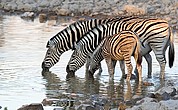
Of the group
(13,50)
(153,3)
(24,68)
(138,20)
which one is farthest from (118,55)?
(153,3)

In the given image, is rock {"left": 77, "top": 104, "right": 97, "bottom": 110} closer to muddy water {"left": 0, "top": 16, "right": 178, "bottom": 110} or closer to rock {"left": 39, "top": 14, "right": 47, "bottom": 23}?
muddy water {"left": 0, "top": 16, "right": 178, "bottom": 110}

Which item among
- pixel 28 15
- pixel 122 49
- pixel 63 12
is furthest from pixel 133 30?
pixel 63 12

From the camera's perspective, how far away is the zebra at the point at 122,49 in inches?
547

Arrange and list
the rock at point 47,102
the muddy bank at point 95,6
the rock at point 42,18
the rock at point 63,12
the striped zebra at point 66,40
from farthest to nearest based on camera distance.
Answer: the rock at point 63,12 → the muddy bank at point 95,6 → the rock at point 42,18 → the striped zebra at point 66,40 → the rock at point 47,102

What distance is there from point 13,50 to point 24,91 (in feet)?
17.3

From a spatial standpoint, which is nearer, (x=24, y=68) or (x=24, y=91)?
(x=24, y=91)

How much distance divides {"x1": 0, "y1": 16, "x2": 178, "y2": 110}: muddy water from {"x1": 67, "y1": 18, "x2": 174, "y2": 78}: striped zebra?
1.00 ft

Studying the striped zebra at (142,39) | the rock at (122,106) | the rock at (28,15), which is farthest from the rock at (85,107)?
the rock at (28,15)

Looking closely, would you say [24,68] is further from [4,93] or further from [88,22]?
[4,93]

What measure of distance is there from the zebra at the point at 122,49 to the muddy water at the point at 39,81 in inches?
14.1

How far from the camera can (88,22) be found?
1588 centimetres

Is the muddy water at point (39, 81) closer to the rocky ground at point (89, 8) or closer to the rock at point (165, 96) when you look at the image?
the rock at point (165, 96)

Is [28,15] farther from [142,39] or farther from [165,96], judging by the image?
[165,96]

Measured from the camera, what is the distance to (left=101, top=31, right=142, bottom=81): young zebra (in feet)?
45.6
